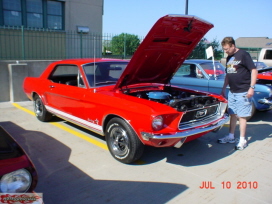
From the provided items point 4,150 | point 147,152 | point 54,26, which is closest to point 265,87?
point 147,152

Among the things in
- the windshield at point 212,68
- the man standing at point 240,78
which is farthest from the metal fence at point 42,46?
the man standing at point 240,78

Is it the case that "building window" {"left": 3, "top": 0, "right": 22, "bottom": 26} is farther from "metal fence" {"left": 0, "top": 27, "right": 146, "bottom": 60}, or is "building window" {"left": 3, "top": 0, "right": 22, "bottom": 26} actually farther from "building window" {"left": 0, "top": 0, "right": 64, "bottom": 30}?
"metal fence" {"left": 0, "top": 27, "right": 146, "bottom": 60}

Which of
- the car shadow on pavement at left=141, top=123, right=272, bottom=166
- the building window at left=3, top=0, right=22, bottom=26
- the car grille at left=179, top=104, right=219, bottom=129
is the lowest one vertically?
the car shadow on pavement at left=141, top=123, right=272, bottom=166

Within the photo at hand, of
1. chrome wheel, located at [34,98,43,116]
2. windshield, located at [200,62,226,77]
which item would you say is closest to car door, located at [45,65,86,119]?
chrome wheel, located at [34,98,43,116]

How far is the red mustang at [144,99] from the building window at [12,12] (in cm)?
803

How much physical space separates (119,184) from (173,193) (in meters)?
0.69

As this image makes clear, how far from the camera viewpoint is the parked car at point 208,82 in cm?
601

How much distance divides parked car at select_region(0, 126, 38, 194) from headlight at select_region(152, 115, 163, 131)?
1672 millimetres

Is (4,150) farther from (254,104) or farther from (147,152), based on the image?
(254,104)

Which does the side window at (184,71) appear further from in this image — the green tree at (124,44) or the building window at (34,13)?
the building window at (34,13)

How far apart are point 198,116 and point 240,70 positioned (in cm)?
114

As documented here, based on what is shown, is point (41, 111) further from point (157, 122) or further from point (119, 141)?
point (157, 122)

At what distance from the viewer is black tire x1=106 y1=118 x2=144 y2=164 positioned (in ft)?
11.9

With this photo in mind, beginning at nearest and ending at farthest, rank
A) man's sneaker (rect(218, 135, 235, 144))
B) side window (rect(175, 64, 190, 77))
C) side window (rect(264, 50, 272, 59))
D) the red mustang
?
1. the red mustang
2. man's sneaker (rect(218, 135, 235, 144))
3. side window (rect(175, 64, 190, 77))
4. side window (rect(264, 50, 272, 59))
